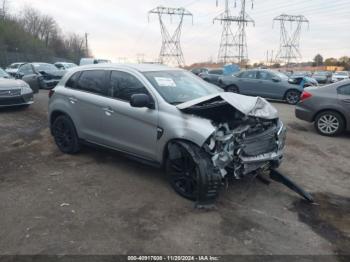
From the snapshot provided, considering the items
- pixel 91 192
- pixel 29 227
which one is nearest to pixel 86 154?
pixel 91 192

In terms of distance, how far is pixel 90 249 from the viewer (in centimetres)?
342

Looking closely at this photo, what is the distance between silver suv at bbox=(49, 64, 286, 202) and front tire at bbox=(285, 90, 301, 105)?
1070cm

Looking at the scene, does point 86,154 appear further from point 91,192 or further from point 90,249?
point 90,249

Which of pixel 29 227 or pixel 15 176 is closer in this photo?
pixel 29 227

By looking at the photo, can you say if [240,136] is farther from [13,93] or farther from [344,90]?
[13,93]

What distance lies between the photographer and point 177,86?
528 cm

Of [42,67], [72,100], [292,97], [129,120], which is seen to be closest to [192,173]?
[129,120]

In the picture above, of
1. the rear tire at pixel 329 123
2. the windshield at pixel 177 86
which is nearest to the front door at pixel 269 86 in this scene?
the rear tire at pixel 329 123

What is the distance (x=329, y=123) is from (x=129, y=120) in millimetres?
5553

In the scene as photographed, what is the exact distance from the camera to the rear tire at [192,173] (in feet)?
13.8

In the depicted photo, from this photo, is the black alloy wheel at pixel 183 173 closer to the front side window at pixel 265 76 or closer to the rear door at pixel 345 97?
the rear door at pixel 345 97

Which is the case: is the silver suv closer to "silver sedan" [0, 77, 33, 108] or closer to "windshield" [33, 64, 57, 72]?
"silver sedan" [0, 77, 33, 108]

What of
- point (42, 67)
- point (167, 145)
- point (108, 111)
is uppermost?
point (42, 67)

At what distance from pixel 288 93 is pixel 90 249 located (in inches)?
546
